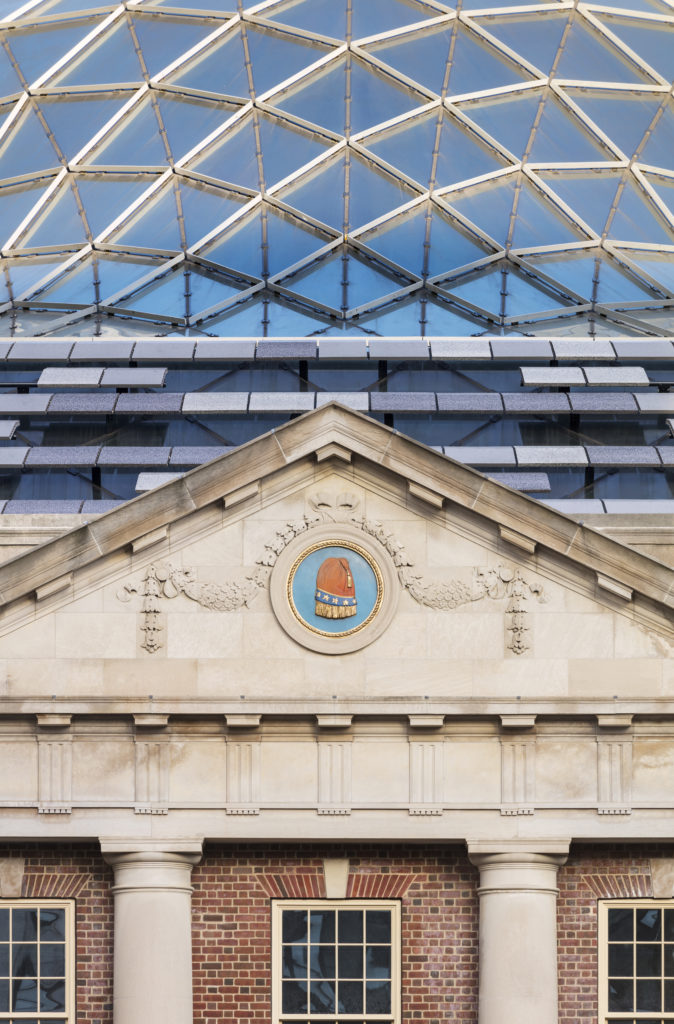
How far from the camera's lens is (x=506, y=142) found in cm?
5347

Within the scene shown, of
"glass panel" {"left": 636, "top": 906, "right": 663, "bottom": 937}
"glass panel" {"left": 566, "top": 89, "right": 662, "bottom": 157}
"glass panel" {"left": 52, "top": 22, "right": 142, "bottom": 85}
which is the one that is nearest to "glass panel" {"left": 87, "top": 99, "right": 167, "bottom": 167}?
"glass panel" {"left": 52, "top": 22, "right": 142, "bottom": 85}

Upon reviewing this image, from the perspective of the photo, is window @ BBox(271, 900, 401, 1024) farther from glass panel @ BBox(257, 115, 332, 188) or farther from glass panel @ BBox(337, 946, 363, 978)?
glass panel @ BBox(257, 115, 332, 188)

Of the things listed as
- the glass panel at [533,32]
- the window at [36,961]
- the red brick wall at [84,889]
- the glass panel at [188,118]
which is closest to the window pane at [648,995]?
the red brick wall at [84,889]

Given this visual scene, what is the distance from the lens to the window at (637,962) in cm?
3234

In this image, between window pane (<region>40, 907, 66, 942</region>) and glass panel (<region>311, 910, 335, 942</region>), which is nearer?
glass panel (<region>311, 910, 335, 942</region>)

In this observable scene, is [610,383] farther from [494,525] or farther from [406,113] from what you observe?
[494,525]

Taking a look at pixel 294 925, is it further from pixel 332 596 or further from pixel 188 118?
pixel 188 118

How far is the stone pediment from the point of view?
3203 centimetres

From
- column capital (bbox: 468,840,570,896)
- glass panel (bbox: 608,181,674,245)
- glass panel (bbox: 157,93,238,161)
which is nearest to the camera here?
column capital (bbox: 468,840,570,896)

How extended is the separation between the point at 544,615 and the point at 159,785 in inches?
274

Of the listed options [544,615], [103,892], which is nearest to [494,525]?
[544,615]

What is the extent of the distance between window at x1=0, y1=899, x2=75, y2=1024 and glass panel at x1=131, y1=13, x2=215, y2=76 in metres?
27.1

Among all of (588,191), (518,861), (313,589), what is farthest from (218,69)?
(518,861)

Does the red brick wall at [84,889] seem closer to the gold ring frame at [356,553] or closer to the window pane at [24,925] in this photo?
the window pane at [24,925]
